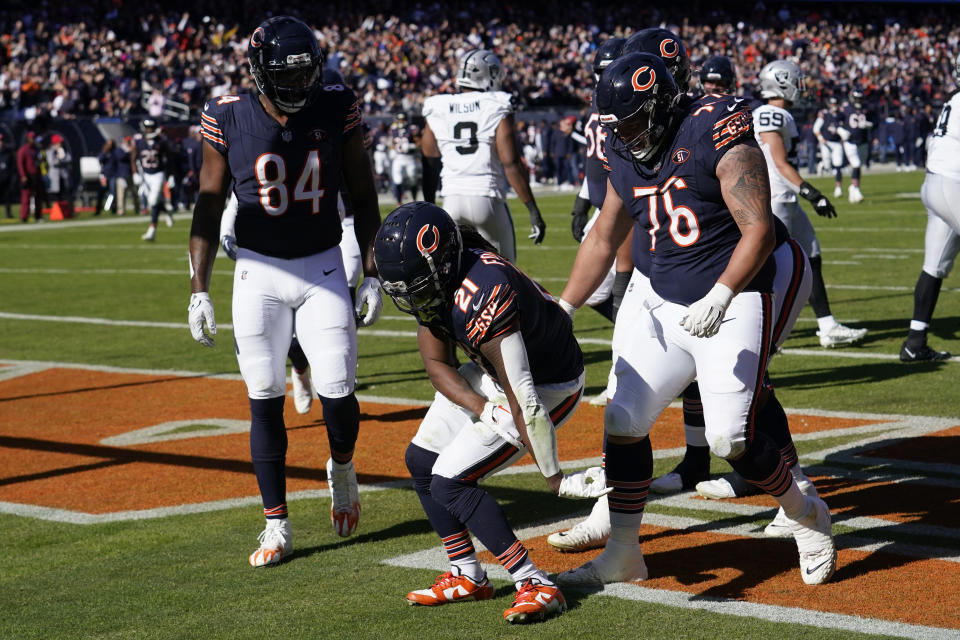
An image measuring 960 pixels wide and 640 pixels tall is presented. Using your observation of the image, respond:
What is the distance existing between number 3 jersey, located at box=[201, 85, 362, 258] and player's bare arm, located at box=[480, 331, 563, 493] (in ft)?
4.91

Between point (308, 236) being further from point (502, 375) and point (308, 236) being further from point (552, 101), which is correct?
point (552, 101)

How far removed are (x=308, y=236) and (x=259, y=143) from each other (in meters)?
0.43

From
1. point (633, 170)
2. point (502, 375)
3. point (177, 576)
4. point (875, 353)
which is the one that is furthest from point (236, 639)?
point (875, 353)

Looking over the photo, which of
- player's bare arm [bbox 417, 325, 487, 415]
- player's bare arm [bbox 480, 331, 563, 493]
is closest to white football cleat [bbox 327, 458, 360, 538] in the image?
player's bare arm [bbox 417, 325, 487, 415]

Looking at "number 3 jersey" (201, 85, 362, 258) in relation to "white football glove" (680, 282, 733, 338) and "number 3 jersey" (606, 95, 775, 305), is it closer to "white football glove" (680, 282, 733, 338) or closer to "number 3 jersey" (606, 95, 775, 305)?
"number 3 jersey" (606, 95, 775, 305)

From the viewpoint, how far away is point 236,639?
399cm

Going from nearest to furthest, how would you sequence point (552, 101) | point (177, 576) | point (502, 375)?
1. point (502, 375)
2. point (177, 576)
3. point (552, 101)

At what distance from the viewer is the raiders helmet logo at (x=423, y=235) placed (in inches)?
156

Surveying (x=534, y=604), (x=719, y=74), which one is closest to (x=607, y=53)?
(x=719, y=74)

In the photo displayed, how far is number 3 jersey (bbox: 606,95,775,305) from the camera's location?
13.8 ft

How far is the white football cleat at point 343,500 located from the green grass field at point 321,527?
0.20 feet

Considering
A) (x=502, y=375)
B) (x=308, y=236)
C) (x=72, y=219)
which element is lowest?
(x=72, y=219)

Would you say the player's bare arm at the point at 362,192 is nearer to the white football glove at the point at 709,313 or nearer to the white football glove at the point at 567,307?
the white football glove at the point at 567,307

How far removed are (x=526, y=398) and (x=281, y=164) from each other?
1.75 metres
